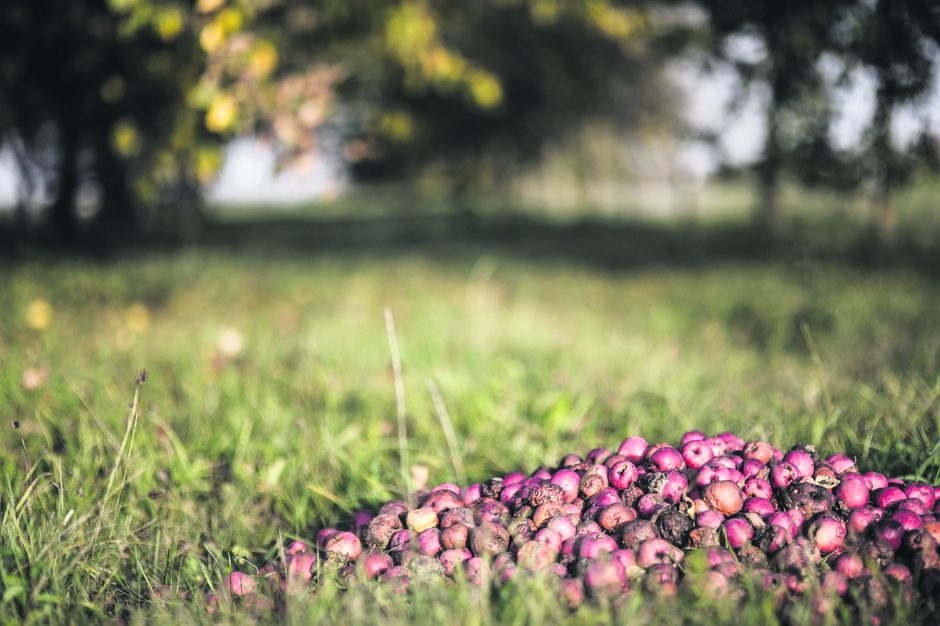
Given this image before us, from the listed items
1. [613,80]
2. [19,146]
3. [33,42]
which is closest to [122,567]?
[33,42]

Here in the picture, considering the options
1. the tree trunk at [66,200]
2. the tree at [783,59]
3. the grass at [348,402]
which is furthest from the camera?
the tree trunk at [66,200]

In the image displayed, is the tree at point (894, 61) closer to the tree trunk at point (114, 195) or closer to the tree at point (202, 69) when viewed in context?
the tree at point (202, 69)

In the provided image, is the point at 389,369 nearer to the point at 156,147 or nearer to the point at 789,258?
the point at 156,147

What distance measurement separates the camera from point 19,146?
6.75m

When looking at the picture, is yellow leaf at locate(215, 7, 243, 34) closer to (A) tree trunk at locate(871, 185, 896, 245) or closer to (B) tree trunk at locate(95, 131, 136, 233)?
(B) tree trunk at locate(95, 131, 136, 233)

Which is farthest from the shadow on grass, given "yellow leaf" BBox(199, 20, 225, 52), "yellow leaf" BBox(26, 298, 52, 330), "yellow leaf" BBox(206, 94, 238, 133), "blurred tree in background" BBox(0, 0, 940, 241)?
"yellow leaf" BBox(199, 20, 225, 52)

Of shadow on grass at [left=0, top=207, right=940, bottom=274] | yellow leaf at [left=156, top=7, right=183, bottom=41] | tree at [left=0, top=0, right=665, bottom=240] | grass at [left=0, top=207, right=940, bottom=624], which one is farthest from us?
shadow on grass at [left=0, top=207, right=940, bottom=274]

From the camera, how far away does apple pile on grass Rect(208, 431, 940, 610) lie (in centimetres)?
129

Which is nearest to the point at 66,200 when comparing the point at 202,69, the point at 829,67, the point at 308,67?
the point at 308,67

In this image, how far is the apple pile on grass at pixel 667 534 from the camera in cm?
129

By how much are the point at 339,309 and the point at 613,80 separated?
14.2 m

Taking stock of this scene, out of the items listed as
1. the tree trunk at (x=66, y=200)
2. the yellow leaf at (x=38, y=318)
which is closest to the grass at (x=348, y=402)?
the yellow leaf at (x=38, y=318)

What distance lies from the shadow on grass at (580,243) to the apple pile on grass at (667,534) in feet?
17.5

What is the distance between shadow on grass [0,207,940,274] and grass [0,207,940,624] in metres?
1.37
